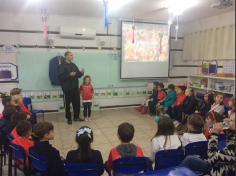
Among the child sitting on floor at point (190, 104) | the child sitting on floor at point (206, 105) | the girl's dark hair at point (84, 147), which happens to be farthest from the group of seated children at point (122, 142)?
the child sitting on floor at point (190, 104)

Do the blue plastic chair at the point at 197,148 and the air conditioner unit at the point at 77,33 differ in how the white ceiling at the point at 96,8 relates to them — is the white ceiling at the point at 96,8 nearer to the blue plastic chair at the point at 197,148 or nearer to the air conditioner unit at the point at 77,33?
the air conditioner unit at the point at 77,33

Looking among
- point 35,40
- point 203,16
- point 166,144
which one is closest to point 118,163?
point 166,144

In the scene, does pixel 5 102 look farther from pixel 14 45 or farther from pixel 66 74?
pixel 14 45

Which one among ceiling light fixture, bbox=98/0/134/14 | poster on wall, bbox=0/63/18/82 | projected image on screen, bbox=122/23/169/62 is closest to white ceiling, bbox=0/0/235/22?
ceiling light fixture, bbox=98/0/134/14

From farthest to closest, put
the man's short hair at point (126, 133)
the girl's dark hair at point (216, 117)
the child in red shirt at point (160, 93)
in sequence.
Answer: the child in red shirt at point (160, 93)
the girl's dark hair at point (216, 117)
the man's short hair at point (126, 133)

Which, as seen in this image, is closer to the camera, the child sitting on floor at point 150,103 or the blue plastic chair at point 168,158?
the blue plastic chair at point 168,158

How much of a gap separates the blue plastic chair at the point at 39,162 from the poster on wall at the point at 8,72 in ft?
11.2

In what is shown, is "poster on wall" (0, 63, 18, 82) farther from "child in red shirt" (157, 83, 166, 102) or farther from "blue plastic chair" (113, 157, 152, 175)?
"blue plastic chair" (113, 157, 152, 175)

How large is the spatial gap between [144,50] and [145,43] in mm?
164

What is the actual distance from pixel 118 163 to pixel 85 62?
390cm

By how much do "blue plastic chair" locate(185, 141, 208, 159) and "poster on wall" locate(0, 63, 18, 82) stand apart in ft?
13.2

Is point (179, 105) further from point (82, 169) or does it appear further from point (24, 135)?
point (82, 169)

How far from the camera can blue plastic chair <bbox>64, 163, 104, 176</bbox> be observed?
1.66m

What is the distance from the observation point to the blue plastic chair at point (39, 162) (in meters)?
1.81
